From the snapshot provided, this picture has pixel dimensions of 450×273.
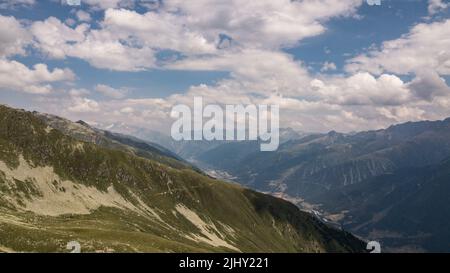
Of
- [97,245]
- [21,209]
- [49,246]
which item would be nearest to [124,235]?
[97,245]

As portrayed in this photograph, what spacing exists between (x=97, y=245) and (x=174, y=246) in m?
29.2
